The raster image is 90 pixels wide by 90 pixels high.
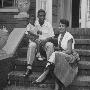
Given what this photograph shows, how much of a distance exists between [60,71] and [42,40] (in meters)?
1.03

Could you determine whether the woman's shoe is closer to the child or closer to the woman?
the woman

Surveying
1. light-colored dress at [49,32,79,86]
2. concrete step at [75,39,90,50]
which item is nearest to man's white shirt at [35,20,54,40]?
concrete step at [75,39,90,50]

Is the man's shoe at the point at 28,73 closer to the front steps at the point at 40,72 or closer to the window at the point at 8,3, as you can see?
the front steps at the point at 40,72

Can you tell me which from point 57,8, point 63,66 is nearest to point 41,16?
point 63,66

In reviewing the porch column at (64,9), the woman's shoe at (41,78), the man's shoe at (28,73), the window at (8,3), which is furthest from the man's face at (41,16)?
the porch column at (64,9)

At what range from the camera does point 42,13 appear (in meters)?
6.12

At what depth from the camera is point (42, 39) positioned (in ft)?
20.1

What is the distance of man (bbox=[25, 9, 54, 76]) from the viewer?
585cm

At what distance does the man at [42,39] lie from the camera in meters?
5.85

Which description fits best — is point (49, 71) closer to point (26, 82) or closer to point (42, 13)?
point (26, 82)

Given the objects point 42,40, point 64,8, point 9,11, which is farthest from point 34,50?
point 64,8

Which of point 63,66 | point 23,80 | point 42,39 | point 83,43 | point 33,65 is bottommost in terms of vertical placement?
point 23,80

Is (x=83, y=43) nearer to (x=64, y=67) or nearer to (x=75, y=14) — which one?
(x=64, y=67)

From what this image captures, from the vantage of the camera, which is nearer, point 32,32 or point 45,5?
point 32,32
